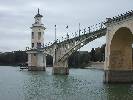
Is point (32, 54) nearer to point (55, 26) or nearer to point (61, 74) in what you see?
point (55, 26)

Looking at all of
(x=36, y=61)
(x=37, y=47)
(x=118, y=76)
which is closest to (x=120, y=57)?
(x=118, y=76)

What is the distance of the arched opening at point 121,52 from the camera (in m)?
50.5

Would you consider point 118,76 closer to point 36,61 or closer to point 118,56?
point 118,56

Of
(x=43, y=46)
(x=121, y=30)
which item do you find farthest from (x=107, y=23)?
(x=43, y=46)

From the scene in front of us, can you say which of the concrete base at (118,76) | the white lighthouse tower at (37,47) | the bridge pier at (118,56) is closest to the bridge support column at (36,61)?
the white lighthouse tower at (37,47)

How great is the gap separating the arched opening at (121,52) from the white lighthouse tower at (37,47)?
167 feet

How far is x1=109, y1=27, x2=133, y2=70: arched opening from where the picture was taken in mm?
50500

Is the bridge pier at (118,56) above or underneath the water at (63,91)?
above

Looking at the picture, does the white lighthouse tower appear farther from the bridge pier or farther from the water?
the bridge pier

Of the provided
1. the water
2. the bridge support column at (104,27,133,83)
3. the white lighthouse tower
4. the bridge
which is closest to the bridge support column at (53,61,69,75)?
the bridge

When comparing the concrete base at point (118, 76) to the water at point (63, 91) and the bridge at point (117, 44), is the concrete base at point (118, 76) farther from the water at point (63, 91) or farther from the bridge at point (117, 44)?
the water at point (63, 91)

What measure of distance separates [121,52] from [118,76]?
11.3ft

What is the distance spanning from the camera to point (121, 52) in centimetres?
5075

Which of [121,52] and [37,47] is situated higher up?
[37,47]
